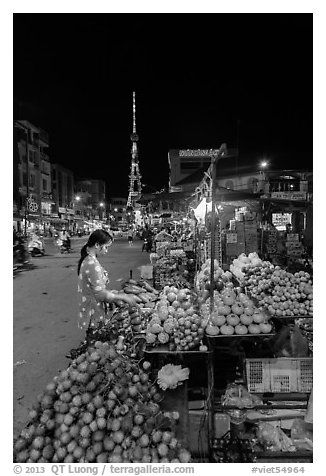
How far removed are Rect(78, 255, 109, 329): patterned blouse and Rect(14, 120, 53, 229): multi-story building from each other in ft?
110

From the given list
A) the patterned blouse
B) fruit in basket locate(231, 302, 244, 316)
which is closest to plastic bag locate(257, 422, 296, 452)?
fruit in basket locate(231, 302, 244, 316)

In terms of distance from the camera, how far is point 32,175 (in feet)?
148

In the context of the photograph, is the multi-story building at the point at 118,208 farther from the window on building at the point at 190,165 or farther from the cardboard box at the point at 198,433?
the cardboard box at the point at 198,433

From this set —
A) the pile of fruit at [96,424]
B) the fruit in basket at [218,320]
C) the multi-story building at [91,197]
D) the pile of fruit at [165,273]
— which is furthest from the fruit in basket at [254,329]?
the multi-story building at [91,197]

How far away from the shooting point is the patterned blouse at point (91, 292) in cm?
405

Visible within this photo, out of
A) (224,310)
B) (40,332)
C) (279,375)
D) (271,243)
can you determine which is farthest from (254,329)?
A: (271,243)

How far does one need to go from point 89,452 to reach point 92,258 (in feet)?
7.19

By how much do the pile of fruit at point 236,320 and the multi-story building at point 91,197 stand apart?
80.0m

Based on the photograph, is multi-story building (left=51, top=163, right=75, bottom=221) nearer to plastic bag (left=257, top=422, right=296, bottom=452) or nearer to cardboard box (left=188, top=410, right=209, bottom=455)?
cardboard box (left=188, top=410, right=209, bottom=455)

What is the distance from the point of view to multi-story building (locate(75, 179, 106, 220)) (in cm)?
8444

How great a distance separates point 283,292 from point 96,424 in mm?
2792
